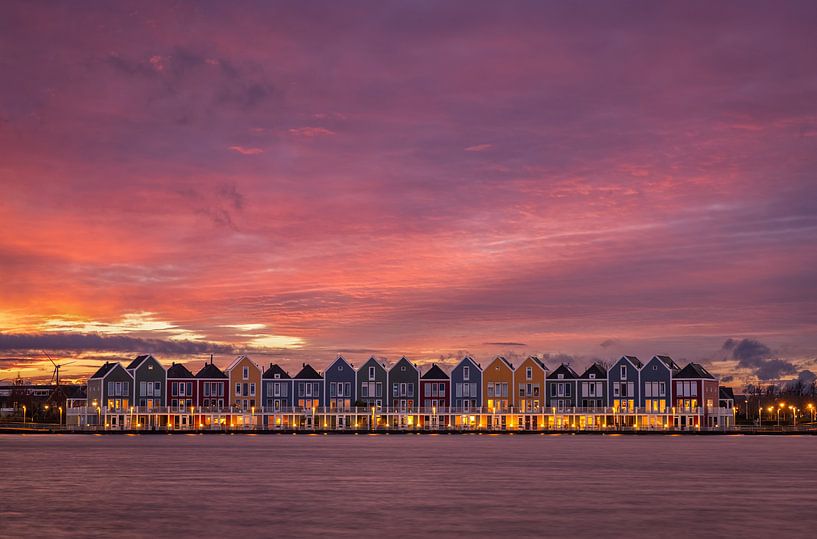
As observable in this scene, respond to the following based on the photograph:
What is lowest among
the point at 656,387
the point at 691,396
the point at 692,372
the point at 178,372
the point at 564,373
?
the point at 691,396

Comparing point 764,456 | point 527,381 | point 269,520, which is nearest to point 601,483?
point 269,520

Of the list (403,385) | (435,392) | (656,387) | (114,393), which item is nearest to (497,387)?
(435,392)

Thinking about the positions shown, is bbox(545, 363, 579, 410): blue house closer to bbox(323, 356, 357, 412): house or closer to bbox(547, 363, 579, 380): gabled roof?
bbox(547, 363, 579, 380): gabled roof

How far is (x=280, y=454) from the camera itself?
94438 millimetres

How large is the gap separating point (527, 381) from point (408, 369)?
17.1 metres

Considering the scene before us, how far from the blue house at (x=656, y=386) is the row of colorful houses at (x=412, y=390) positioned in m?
0.14

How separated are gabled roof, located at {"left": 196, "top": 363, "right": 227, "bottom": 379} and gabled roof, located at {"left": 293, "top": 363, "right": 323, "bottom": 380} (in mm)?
10729

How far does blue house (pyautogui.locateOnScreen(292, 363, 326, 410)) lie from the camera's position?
165 metres

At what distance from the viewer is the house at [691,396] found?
159000 millimetres

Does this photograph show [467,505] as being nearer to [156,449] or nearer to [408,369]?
[156,449]

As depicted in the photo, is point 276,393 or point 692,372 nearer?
point 692,372

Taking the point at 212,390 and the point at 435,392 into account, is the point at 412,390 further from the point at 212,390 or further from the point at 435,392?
the point at 212,390

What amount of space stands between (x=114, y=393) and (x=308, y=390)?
90.1 ft

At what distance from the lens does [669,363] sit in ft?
540
